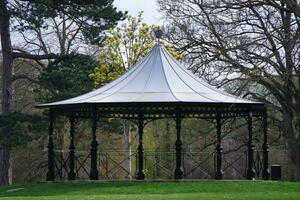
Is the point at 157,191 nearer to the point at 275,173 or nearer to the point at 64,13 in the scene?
the point at 275,173

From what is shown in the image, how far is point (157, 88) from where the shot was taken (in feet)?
79.7

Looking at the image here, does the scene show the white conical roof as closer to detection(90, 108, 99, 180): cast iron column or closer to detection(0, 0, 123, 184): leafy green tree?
detection(90, 108, 99, 180): cast iron column

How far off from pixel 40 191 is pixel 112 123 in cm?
1646

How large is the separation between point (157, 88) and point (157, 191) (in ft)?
15.4

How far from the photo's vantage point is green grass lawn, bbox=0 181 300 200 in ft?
61.7

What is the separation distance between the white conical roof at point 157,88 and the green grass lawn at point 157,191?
8.71ft

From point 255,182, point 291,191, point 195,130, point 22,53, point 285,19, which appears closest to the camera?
point 291,191

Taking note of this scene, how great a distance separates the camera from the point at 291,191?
68.5 feet

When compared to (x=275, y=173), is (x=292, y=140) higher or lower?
higher

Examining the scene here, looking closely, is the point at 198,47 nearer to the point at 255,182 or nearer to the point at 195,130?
the point at 195,130

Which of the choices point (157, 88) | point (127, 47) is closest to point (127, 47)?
point (127, 47)

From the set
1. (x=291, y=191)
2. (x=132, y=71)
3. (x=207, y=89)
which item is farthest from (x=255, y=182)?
(x=132, y=71)

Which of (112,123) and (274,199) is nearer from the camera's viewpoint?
(274,199)

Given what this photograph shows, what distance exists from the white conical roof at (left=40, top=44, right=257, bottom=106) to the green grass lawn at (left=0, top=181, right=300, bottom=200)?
265 cm
